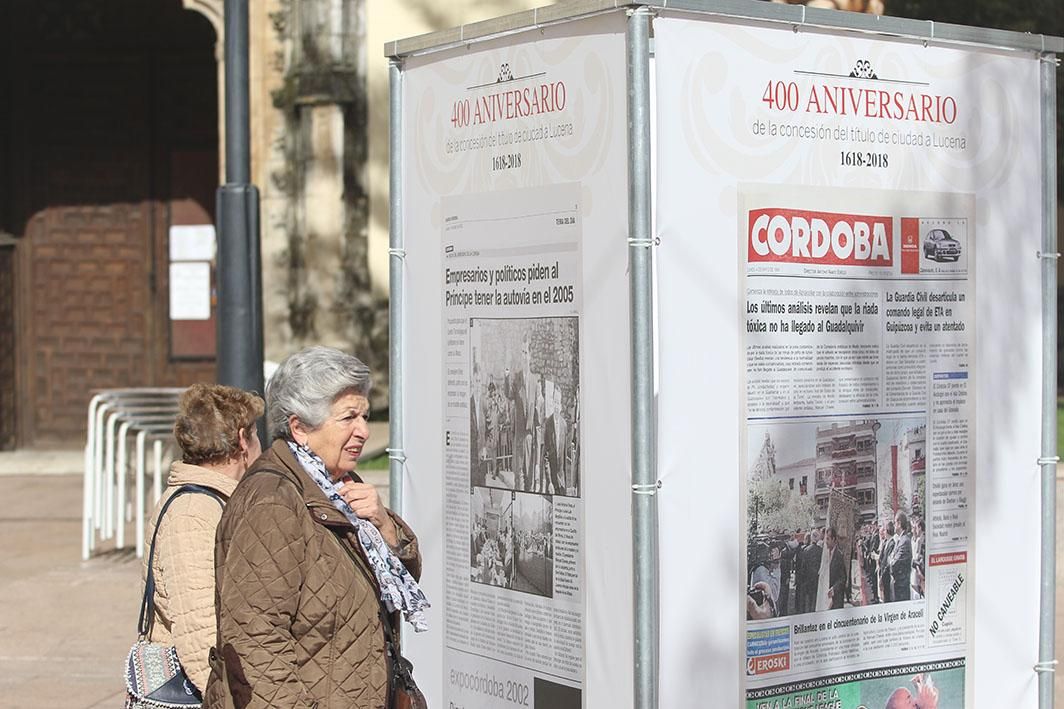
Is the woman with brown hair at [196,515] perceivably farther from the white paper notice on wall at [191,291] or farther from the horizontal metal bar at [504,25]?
the white paper notice on wall at [191,291]

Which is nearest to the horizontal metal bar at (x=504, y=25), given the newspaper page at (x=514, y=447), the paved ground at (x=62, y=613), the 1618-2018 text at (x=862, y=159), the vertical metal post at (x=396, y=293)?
the vertical metal post at (x=396, y=293)

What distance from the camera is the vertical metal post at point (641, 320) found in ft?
13.8

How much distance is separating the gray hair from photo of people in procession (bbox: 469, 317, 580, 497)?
1.73 ft

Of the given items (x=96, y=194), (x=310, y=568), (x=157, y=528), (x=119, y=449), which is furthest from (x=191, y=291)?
(x=310, y=568)

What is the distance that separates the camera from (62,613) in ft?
31.4

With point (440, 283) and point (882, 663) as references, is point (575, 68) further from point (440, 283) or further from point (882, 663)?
point (882, 663)

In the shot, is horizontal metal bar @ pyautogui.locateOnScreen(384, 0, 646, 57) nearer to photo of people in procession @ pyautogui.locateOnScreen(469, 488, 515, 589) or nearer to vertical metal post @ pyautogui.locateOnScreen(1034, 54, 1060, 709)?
photo of people in procession @ pyautogui.locateOnScreen(469, 488, 515, 589)

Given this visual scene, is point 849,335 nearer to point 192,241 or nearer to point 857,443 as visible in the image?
point 857,443

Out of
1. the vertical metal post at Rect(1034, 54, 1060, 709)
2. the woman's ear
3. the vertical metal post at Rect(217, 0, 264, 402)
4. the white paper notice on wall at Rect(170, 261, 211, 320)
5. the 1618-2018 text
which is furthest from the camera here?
the white paper notice on wall at Rect(170, 261, 211, 320)

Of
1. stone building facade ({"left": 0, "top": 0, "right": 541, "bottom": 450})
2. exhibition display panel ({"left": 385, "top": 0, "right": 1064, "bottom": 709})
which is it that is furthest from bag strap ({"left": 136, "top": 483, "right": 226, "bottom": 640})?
stone building facade ({"left": 0, "top": 0, "right": 541, "bottom": 450})

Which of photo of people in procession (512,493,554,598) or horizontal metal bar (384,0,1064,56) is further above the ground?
horizontal metal bar (384,0,1064,56)

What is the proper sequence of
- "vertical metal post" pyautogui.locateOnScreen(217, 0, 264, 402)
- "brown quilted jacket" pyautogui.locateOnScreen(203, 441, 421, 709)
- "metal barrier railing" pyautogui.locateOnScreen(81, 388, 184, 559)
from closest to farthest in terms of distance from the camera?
"brown quilted jacket" pyautogui.locateOnScreen(203, 441, 421, 709) < "vertical metal post" pyautogui.locateOnScreen(217, 0, 264, 402) < "metal barrier railing" pyautogui.locateOnScreen(81, 388, 184, 559)

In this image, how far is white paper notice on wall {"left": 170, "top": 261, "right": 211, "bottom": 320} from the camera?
1680 centimetres

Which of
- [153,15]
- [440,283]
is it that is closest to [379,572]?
[440,283]
